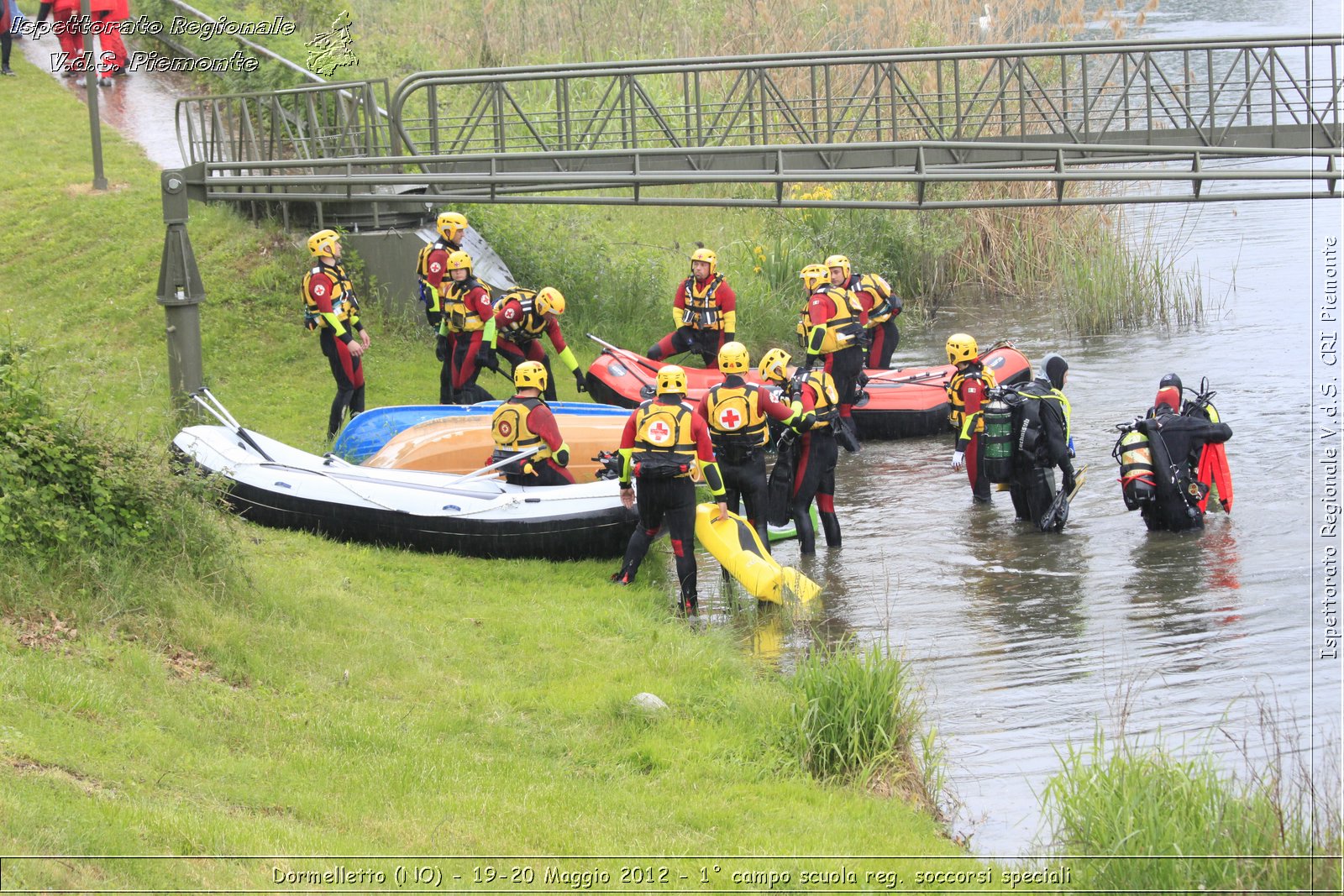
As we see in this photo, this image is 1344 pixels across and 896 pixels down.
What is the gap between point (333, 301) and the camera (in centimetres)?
1414

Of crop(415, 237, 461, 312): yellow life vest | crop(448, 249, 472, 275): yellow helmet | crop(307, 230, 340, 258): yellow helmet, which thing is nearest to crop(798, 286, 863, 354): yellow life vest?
crop(448, 249, 472, 275): yellow helmet

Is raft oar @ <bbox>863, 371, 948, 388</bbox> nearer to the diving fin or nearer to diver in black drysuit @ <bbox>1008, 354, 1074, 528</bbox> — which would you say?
diver in black drysuit @ <bbox>1008, 354, 1074, 528</bbox>

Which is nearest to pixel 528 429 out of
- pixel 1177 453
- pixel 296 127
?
pixel 1177 453

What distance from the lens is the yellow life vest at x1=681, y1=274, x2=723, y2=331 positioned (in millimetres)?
16641

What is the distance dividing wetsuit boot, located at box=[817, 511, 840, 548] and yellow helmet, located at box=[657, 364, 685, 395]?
97.9 inches

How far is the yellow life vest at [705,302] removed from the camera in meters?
16.6

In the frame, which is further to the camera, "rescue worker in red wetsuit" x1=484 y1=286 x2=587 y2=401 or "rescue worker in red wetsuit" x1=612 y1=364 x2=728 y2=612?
"rescue worker in red wetsuit" x1=484 y1=286 x2=587 y2=401

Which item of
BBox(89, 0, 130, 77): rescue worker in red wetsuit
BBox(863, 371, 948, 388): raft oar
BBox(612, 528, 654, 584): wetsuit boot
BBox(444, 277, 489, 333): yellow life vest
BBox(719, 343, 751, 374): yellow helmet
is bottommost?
BBox(612, 528, 654, 584): wetsuit boot

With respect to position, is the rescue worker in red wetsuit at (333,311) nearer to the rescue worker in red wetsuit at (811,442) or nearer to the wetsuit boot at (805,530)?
the rescue worker in red wetsuit at (811,442)

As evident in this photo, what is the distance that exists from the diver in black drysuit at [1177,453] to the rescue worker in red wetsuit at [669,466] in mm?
3875

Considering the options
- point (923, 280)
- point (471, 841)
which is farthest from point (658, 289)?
point (471, 841)

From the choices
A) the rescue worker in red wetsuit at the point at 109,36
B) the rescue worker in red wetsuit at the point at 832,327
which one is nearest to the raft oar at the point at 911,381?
the rescue worker in red wetsuit at the point at 832,327

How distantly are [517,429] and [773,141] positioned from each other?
12.1m

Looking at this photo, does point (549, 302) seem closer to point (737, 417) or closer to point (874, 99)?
point (737, 417)
